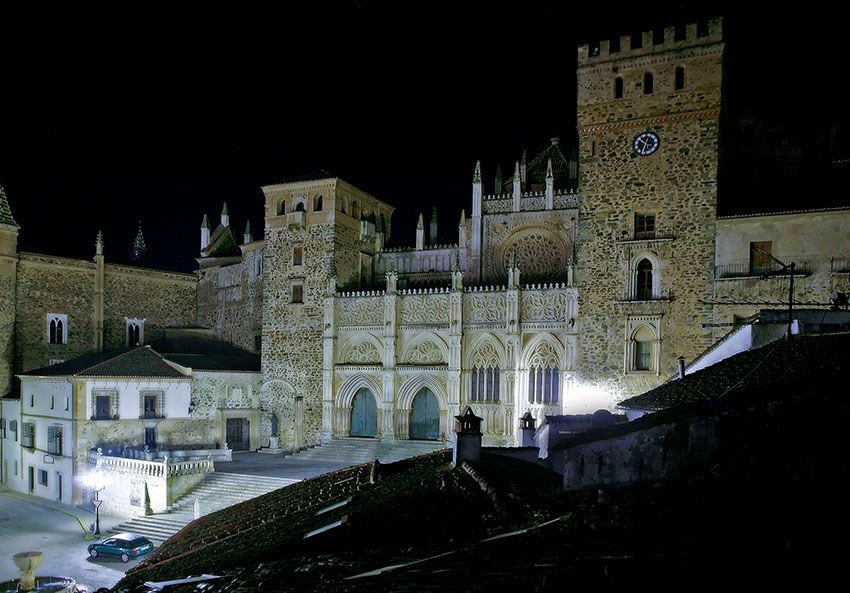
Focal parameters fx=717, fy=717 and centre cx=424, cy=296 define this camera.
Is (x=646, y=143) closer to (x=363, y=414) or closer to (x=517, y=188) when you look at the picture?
(x=517, y=188)

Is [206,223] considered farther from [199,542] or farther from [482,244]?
[199,542]

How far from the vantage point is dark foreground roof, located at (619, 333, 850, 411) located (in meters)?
11.4

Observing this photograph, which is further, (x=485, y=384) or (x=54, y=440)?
Result: (x=485, y=384)

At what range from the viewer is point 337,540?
32.1 ft

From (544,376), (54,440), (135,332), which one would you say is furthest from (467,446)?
(135,332)

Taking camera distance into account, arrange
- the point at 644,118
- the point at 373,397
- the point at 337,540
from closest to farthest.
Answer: the point at 337,540
the point at 644,118
the point at 373,397

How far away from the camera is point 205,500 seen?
2748 centimetres

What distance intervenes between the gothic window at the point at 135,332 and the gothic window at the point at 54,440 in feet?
32.3

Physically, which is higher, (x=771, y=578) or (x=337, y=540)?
(x=771, y=578)

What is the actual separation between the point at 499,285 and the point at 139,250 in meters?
40.7

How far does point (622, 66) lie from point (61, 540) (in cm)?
2722

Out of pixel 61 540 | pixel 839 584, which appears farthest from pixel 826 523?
pixel 61 540

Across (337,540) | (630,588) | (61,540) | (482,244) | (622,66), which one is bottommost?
(61,540)

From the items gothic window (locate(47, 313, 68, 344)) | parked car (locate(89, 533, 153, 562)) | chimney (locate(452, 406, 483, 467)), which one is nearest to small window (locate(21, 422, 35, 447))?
gothic window (locate(47, 313, 68, 344))
